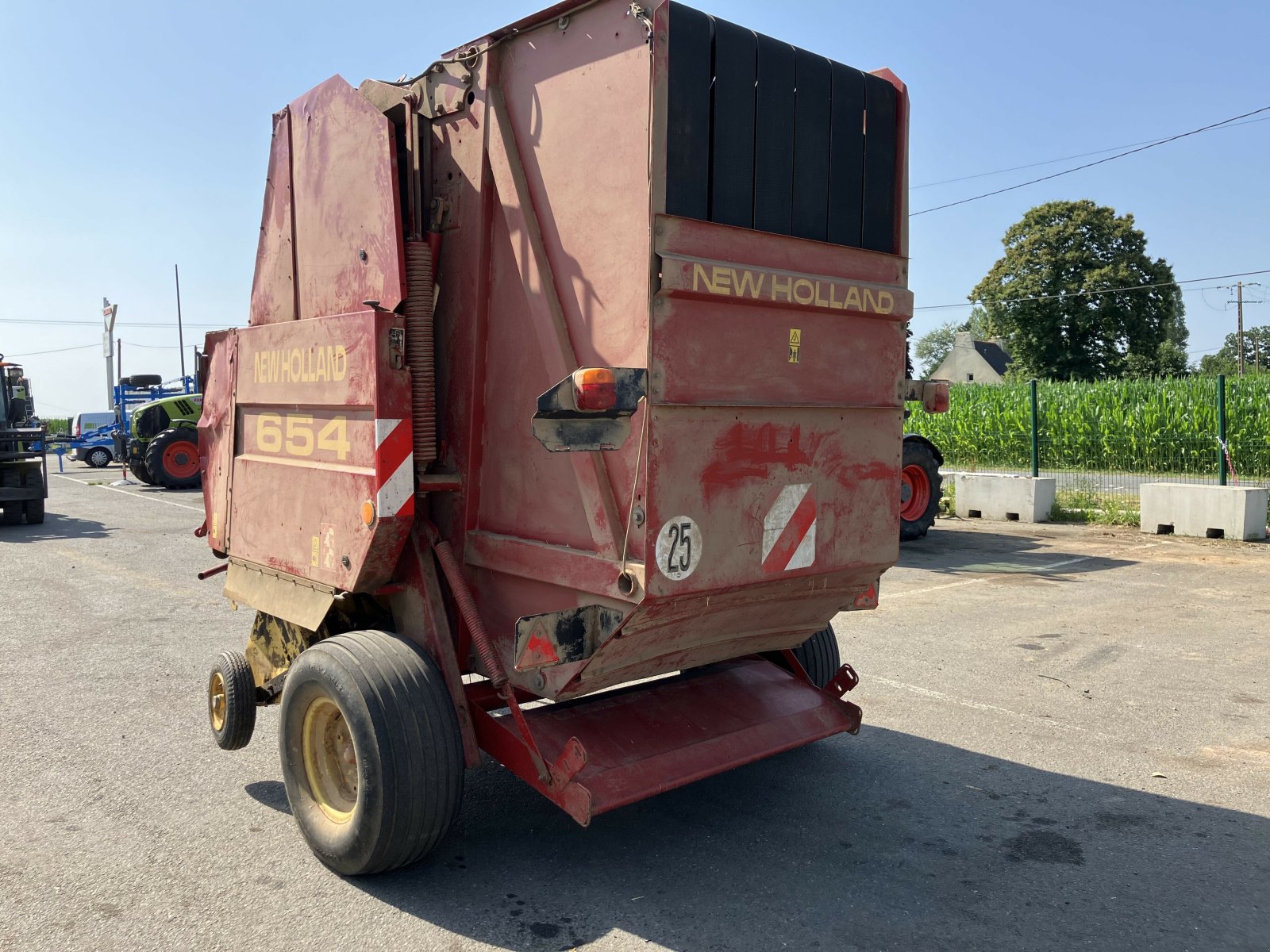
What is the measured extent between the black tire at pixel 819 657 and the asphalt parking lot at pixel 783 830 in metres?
0.39

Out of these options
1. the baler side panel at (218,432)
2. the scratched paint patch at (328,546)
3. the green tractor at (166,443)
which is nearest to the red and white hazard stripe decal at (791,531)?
the scratched paint patch at (328,546)

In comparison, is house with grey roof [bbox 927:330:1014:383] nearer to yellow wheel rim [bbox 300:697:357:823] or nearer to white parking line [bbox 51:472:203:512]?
white parking line [bbox 51:472:203:512]

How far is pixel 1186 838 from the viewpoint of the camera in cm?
412

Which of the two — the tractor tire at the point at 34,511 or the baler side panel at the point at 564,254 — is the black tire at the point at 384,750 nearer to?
the baler side panel at the point at 564,254

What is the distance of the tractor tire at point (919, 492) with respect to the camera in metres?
12.8

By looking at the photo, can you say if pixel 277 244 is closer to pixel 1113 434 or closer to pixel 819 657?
pixel 819 657

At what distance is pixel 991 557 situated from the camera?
11.7 m

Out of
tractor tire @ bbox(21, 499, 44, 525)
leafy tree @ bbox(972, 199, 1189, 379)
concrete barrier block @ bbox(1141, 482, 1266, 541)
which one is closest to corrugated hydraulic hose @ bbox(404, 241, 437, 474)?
concrete barrier block @ bbox(1141, 482, 1266, 541)

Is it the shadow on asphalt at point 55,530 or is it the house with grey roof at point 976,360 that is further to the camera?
the house with grey roof at point 976,360

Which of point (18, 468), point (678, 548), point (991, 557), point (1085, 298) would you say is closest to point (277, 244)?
point (678, 548)

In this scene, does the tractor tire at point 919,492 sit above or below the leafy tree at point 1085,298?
below

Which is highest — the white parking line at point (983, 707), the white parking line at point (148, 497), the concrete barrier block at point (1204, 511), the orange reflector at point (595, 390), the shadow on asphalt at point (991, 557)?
the orange reflector at point (595, 390)

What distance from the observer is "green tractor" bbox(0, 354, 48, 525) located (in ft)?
53.3

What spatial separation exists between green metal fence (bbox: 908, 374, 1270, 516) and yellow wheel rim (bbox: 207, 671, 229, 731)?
12.9m
